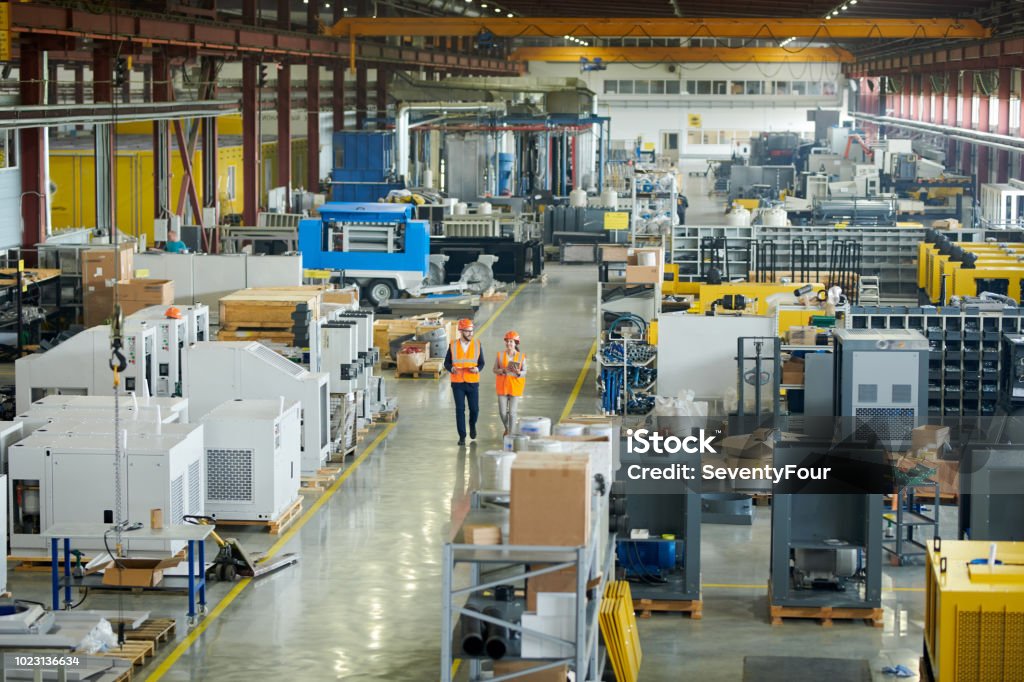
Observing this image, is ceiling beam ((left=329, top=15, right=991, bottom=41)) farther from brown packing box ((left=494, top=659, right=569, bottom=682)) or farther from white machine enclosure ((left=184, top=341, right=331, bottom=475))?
brown packing box ((left=494, top=659, right=569, bottom=682))

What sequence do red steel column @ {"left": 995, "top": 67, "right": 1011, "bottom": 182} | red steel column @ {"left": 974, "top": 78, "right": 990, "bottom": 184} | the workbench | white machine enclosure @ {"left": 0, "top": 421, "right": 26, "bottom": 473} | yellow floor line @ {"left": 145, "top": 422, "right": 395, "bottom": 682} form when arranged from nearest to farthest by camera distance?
yellow floor line @ {"left": 145, "top": 422, "right": 395, "bottom": 682}
the workbench
white machine enclosure @ {"left": 0, "top": 421, "right": 26, "bottom": 473}
red steel column @ {"left": 995, "top": 67, "right": 1011, "bottom": 182}
red steel column @ {"left": 974, "top": 78, "right": 990, "bottom": 184}

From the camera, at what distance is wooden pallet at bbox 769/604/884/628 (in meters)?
10.9

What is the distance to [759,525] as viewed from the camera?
13492 millimetres

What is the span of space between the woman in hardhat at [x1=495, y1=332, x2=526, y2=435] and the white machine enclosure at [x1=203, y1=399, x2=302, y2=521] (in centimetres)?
306

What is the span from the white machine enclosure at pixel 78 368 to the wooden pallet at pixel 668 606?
232 inches

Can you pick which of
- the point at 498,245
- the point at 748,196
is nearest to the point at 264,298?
the point at 498,245

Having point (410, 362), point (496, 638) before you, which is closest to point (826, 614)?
point (496, 638)

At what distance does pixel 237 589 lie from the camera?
1170cm

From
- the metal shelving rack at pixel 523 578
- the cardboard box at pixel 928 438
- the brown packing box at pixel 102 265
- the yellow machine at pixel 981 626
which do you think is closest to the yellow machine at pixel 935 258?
the cardboard box at pixel 928 438

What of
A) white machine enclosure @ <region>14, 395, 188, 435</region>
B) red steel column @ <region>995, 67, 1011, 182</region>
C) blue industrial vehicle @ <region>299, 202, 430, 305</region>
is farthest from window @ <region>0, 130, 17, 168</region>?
red steel column @ <region>995, 67, 1011, 182</region>

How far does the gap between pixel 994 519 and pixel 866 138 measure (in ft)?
131

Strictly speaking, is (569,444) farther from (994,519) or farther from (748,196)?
(748,196)

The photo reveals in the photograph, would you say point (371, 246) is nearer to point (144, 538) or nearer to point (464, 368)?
point (464, 368)

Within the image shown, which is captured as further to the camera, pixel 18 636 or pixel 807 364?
pixel 807 364
